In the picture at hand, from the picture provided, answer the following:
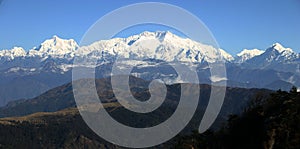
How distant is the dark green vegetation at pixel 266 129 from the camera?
41.7 metres

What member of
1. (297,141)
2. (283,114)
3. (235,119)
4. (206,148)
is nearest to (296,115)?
(283,114)

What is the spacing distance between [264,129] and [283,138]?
2.22 m

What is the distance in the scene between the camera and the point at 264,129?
43312 mm

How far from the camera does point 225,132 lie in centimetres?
5047

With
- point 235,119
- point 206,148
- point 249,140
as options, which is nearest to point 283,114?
point 249,140

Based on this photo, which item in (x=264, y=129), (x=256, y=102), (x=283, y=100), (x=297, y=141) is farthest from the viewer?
(x=256, y=102)

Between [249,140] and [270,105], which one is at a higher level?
[270,105]

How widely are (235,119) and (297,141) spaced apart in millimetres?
10099

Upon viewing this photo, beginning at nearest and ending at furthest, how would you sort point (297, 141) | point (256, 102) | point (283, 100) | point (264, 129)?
point (297, 141) < point (264, 129) < point (283, 100) < point (256, 102)

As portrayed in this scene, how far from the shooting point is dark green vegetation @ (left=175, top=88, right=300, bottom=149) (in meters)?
41.7

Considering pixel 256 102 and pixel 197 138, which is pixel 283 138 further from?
pixel 197 138

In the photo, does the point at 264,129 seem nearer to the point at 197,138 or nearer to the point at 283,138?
the point at 283,138

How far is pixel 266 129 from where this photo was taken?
42938 millimetres

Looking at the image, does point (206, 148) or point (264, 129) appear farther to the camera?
point (206, 148)
